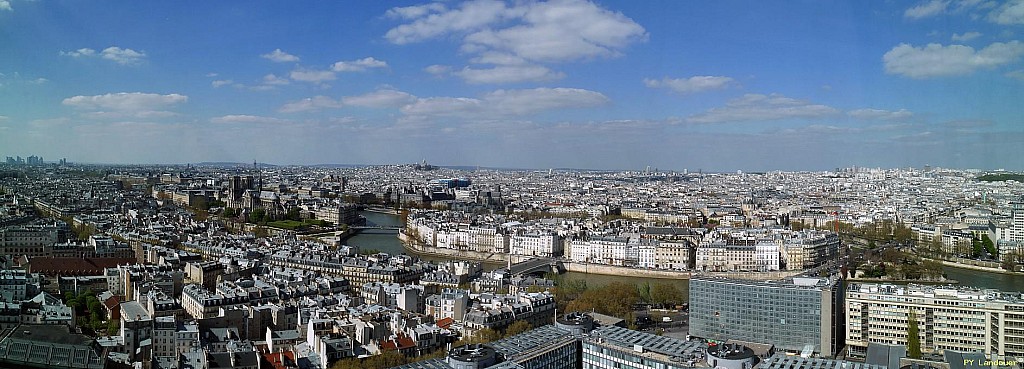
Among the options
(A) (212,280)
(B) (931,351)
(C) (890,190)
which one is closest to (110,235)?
(A) (212,280)

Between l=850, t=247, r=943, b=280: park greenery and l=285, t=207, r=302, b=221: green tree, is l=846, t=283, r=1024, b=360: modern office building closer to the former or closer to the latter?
l=850, t=247, r=943, b=280: park greenery

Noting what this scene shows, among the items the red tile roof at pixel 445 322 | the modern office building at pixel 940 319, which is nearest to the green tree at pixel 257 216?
the red tile roof at pixel 445 322

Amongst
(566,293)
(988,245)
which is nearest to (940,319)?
(566,293)

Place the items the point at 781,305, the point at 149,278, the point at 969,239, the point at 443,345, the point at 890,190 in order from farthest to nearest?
1. the point at 890,190
2. the point at 969,239
3. the point at 149,278
4. the point at 781,305
5. the point at 443,345

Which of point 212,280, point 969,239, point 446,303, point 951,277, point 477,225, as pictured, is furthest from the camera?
point 477,225

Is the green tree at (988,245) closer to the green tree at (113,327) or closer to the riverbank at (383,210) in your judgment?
the green tree at (113,327)

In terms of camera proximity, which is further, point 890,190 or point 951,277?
point 890,190

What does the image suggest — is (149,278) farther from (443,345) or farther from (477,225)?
(477,225)

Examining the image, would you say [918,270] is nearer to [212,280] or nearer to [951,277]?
[951,277]
